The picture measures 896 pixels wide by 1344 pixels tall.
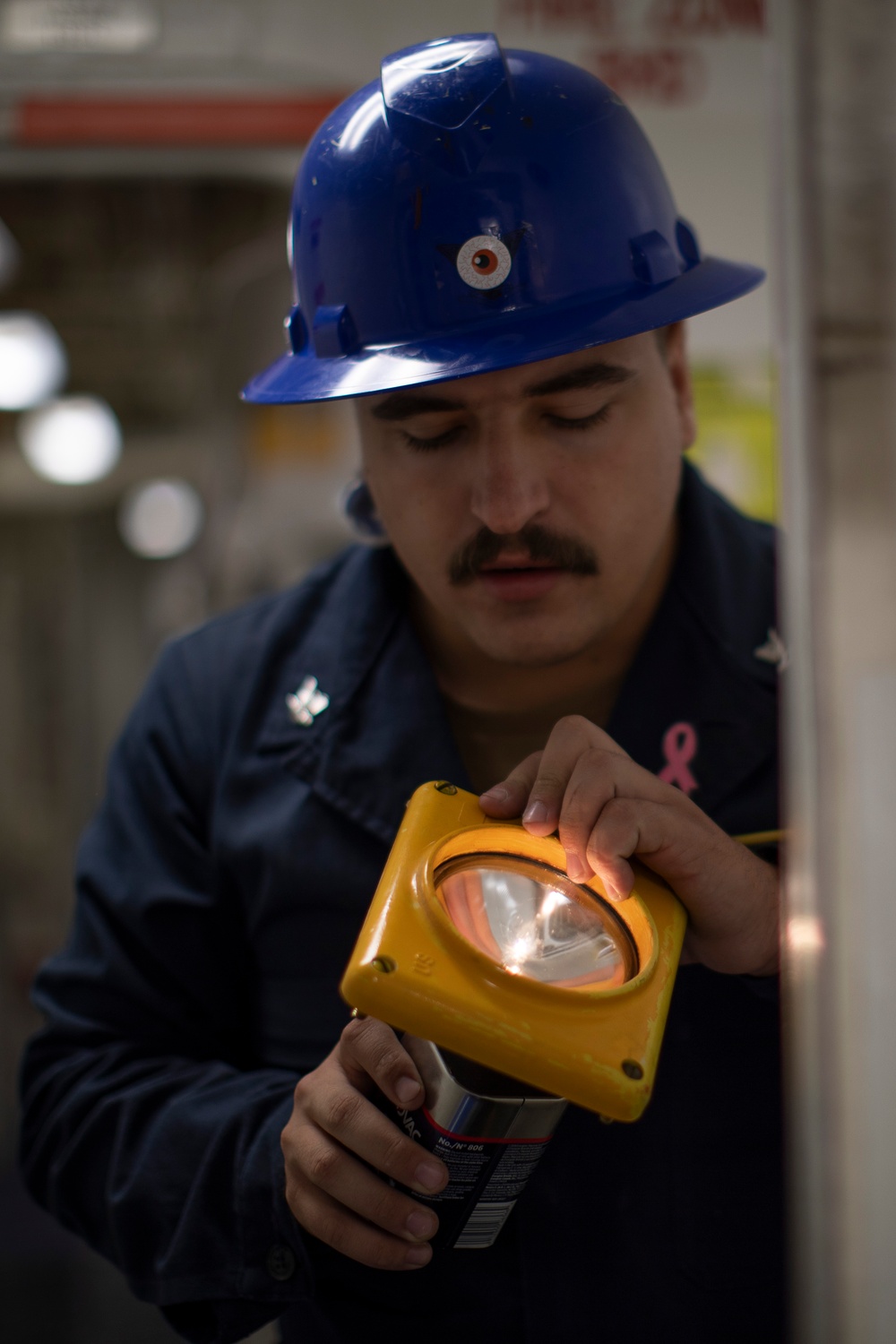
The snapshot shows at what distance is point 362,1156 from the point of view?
96 cm

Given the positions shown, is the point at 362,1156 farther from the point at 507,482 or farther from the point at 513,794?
the point at 507,482

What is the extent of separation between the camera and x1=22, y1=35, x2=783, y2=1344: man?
3.59 ft

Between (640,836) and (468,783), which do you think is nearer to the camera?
(640,836)

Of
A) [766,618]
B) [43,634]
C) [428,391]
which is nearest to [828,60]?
[428,391]

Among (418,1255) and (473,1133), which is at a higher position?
(473,1133)

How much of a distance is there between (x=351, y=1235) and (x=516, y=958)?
0.29 metres

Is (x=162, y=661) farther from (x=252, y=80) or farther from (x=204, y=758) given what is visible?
(x=252, y=80)

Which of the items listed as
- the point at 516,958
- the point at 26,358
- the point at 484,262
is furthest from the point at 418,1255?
the point at 26,358

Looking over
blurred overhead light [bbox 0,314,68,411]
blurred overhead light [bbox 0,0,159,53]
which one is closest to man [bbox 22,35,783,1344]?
blurred overhead light [bbox 0,0,159,53]

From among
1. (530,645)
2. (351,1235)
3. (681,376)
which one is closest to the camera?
(351,1235)

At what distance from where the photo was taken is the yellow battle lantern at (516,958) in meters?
0.81

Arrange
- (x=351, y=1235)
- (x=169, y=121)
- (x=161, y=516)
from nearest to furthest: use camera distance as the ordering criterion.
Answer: (x=351, y=1235), (x=169, y=121), (x=161, y=516)

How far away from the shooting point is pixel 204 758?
4.77 ft

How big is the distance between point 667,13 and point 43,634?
14.0ft
